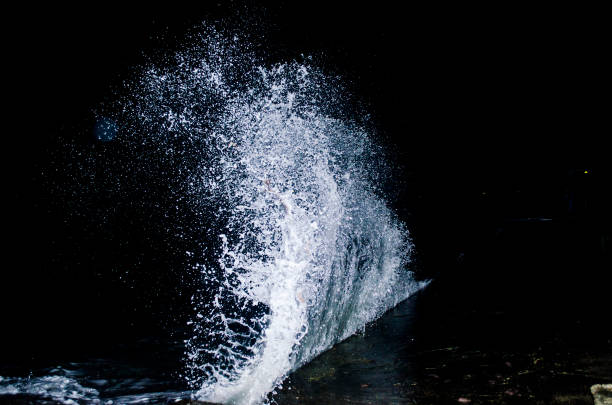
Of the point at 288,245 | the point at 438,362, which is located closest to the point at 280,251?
the point at 288,245

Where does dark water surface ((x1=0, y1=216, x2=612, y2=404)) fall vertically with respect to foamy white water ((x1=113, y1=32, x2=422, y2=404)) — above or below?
below

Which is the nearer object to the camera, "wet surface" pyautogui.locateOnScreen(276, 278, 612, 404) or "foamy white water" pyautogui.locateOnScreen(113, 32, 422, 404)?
"wet surface" pyautogui.locateOnScreen(276, 278, 612, 404)

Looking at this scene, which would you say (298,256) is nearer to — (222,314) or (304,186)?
(304,186)

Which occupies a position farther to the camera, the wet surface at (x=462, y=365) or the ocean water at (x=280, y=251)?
the ocean water at (x=280, y=251)

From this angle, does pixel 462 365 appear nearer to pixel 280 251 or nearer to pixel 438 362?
pixel 438 362

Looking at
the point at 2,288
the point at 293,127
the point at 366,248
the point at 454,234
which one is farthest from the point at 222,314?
the point at 454,234

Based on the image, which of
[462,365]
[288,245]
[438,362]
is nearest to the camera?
[462,365]

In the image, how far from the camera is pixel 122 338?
5066 mm

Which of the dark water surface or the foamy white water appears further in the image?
the foamy white water

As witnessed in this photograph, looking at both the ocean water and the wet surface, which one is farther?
the ocean water

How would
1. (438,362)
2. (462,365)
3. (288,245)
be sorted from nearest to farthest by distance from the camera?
(462,365)
(438,362)
(288,245)

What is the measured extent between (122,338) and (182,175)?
10112 mm

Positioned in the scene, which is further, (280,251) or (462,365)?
(280,251)

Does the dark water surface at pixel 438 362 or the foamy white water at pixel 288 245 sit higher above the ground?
the foamy white water at pixel 288 245
